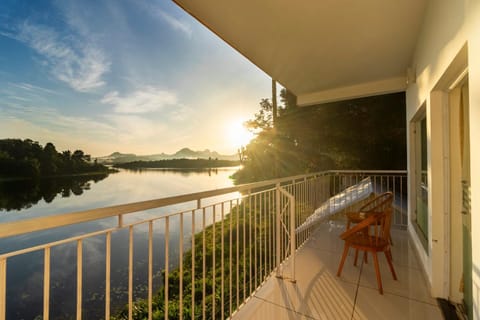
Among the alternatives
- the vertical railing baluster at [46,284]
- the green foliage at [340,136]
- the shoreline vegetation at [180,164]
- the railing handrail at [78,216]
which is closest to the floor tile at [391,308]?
the railing handrail at [78,216]


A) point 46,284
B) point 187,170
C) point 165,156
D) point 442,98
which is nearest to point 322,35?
point 442,98

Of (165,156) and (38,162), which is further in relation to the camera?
(165,156)

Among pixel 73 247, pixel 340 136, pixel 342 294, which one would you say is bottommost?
pixel 73 247

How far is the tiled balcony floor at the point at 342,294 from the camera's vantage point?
178 centimetres

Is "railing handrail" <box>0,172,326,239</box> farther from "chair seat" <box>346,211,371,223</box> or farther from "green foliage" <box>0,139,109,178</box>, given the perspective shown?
"green foliage" <box>0,139,109,178</box>

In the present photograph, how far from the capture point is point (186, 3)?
1994 mm

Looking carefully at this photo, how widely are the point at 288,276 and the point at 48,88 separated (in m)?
17.1

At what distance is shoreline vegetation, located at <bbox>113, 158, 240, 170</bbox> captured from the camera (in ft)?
38.3

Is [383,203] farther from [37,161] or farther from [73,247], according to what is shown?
[37,161]

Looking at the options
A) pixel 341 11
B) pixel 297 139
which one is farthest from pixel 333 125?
pixel 341 11

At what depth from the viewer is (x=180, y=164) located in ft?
45.0

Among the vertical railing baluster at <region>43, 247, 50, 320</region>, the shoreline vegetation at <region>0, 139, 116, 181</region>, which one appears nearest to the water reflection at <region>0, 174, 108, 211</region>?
the shoreline vegetation at <region>0, 139, 116, 181</region>

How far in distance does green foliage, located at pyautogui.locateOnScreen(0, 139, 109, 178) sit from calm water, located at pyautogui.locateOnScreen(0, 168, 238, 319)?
2.27 ft

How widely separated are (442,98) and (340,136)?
526cm
